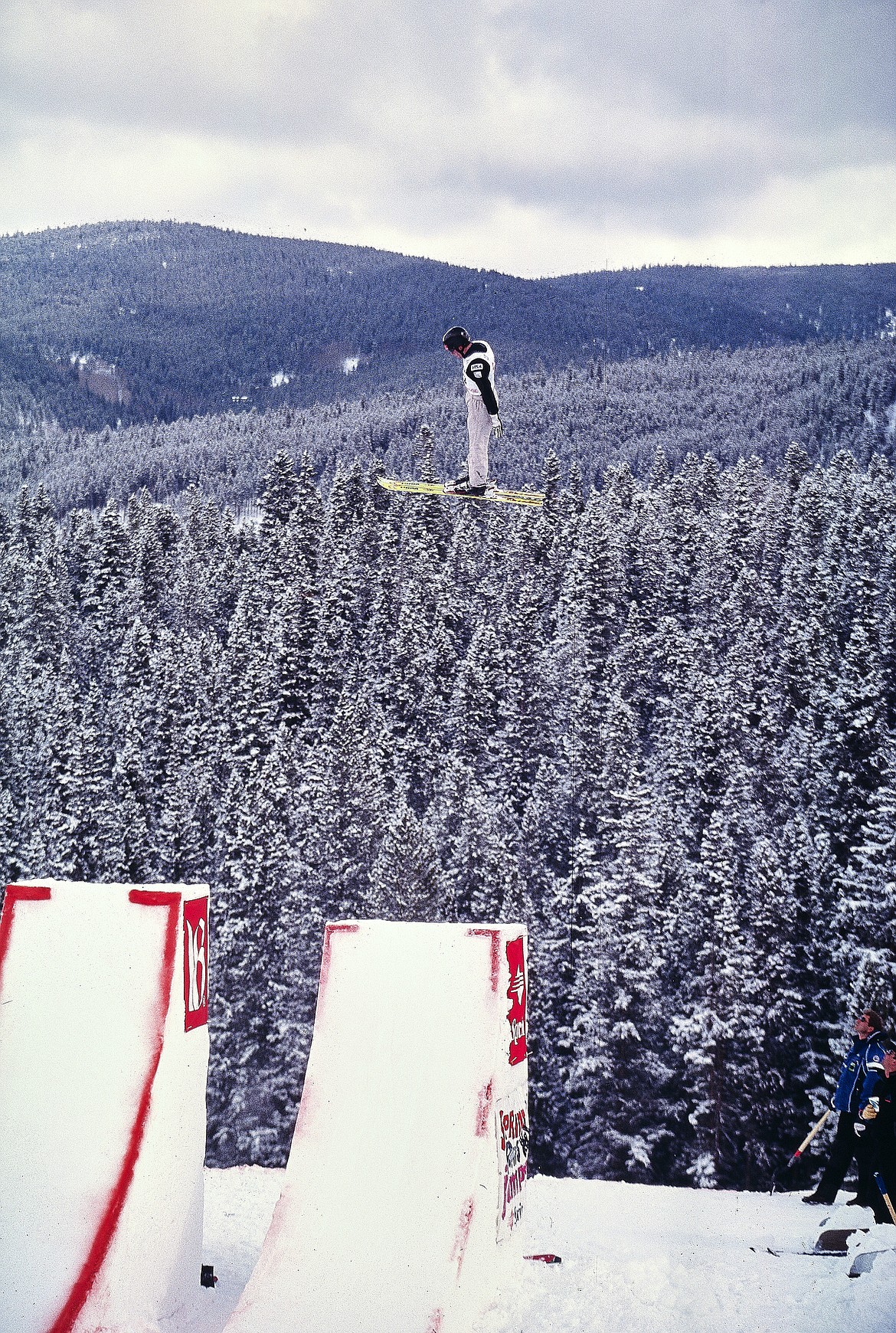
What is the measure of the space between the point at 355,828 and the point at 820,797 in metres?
16.2

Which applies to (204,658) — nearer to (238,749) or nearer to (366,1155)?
(238,749)

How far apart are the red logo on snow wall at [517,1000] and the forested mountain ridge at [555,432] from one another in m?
109

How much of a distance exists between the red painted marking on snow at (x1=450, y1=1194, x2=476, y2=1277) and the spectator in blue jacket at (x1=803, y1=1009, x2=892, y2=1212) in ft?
12.8

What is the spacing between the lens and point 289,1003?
31.6m

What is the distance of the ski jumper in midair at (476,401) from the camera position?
12211mm

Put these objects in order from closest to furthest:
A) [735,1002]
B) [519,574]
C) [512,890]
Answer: [735,1002] → [512,890] → [519,574]

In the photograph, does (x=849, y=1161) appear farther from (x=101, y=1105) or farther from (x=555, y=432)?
(x=555, y=432)

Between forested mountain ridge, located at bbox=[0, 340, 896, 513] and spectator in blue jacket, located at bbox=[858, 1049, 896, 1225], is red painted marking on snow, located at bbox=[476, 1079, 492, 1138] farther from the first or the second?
forested mountain ridge, located at bbox=[0, 340, 896, 513]

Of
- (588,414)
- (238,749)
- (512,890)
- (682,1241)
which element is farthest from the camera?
(588,414)

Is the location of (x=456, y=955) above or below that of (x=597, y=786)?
above

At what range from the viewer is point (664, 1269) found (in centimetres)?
827

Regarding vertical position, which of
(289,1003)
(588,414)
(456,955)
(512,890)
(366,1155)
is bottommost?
(289,1003)

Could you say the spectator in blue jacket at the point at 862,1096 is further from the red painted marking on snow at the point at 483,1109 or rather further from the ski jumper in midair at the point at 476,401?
the ski jumper in midair at the point at 476,401

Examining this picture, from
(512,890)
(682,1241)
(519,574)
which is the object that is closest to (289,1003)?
(512,890)
